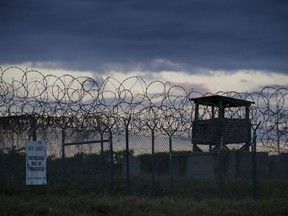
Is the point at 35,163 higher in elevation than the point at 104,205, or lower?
higher

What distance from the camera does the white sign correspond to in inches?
507

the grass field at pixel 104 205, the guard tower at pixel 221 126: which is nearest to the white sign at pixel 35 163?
the grass field at pixel 104 205

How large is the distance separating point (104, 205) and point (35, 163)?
6.75ft

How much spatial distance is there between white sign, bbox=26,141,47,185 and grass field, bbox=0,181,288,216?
0.37 metres

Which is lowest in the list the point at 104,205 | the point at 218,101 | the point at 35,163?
the point at 104,205

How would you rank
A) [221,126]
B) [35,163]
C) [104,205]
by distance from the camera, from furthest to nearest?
1. [221,126]
2. [35,163]
3. [104,205]

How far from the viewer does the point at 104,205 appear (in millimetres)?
11875

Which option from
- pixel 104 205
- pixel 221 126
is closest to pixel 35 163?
pixel 104 205

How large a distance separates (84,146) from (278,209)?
558 cm

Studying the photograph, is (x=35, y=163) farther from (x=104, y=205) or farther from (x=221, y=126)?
(x=221, y=126)

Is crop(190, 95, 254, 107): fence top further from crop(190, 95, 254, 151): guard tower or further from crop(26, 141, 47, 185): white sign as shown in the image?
crop(26, 141, 47, 185): white sign

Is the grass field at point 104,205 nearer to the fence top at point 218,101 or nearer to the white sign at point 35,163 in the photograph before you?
the white sign at point 35,163

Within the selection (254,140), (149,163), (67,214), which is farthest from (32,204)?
(149,163)

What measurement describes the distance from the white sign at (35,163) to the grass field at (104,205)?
37 cm
